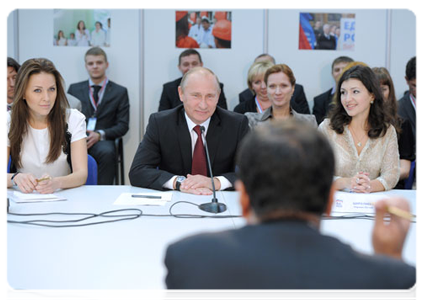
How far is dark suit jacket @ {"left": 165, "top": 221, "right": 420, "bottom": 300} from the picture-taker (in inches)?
25.7

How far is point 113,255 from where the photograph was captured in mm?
1418

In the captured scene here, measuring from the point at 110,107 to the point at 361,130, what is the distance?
9.99 feet

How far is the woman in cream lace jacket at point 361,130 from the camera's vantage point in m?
2.72

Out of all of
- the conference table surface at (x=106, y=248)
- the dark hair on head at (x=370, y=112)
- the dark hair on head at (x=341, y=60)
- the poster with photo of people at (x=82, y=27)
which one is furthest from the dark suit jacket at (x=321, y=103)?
the conference table surface at (x=106, y=248)

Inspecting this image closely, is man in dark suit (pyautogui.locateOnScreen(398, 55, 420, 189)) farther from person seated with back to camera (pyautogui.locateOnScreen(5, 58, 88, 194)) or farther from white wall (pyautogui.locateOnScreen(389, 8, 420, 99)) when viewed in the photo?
person seated with back to camera (pyautogui.locateOnScreen(5, 58, 88, 194))

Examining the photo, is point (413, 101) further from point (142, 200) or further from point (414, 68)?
point (142, 200)

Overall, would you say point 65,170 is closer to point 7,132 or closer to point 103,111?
point 7,132

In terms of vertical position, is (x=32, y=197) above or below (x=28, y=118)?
below

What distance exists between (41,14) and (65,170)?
10.5 ft

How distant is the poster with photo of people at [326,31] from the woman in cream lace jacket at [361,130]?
8.21 feet

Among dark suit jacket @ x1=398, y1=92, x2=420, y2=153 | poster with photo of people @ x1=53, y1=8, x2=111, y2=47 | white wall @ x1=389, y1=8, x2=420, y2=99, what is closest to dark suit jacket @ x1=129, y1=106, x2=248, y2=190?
dark suit jacket @ x1=398, y1=92, x2=420, y2=153

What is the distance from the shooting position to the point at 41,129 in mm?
2674

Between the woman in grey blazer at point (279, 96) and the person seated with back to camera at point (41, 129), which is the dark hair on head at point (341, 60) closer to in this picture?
the woman in grey blazer at point (279, 96)

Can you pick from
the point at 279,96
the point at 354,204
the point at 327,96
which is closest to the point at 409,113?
the point at 327,96
